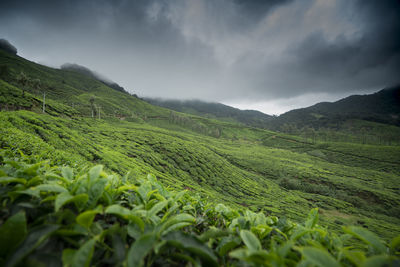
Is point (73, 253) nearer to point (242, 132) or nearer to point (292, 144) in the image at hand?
point (292, 144)

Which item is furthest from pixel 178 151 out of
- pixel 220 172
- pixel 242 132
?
pixel 242 132

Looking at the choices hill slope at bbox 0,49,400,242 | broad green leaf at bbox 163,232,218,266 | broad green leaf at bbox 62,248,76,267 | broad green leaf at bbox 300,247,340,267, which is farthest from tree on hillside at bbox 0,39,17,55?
broad green leaf at bbox 300,247,340,267

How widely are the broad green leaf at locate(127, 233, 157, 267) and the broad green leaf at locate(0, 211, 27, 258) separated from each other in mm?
597

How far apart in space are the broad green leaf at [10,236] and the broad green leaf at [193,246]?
823 millimetres

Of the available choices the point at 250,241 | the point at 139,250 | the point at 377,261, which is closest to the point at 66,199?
the point at 139,250

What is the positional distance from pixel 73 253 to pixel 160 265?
55cm

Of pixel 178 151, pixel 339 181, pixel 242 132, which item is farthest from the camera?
pixel 242 132

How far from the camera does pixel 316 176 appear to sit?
4250 centimetres

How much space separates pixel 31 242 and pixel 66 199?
0.25 meters

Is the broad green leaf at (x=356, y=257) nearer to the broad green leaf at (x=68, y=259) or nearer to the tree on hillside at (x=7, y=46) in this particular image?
the broad green leaf at (x=68, y=259)

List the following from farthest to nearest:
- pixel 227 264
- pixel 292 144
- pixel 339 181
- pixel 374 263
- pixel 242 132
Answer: pixel 242 132
pixel 292 144
pixel 339 181
pixel 227 264
pixel 374 263

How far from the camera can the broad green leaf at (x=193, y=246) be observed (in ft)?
3.47

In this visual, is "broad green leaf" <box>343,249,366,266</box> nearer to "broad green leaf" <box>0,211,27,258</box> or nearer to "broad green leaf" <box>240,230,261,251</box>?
"broad green leaf" <box>240,230,261,251</box>

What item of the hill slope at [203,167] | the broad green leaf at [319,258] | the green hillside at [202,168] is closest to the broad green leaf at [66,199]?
the green hillside at [202,168]
